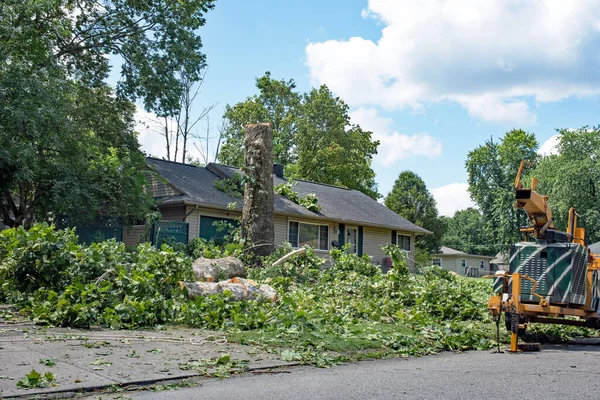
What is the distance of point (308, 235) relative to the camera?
27.4 metres

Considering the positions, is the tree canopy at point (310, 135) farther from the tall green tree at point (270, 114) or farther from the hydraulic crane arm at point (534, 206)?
the hydraulic crane arm at point (534, 206)

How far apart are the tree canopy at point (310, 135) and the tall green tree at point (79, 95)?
1842cm

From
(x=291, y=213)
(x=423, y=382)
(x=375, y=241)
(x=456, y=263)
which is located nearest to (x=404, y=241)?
(x=375, y=241)

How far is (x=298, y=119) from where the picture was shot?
46.7 m

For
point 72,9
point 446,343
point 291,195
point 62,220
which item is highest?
point 72,9

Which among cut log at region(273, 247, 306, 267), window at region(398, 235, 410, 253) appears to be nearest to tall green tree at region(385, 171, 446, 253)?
window at region(398, 235, 410, 253)

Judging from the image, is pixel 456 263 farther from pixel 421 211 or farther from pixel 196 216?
pixel 196 216

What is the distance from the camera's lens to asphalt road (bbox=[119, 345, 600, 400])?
5.48 m

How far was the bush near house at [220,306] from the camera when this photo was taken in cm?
841

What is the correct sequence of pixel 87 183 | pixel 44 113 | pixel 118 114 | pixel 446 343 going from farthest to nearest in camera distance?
pixel 118 114, pixel 87 183, pixel 44 113, pixel 446 343

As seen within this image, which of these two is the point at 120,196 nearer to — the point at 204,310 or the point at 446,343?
the point at 204,310

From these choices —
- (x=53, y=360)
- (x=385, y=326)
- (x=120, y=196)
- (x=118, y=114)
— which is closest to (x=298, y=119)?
(x=118, y=114)

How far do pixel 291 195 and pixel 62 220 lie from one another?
35.8ft

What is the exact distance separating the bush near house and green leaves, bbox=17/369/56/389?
2865 mm
